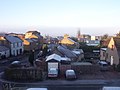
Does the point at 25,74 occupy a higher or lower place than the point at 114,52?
lower

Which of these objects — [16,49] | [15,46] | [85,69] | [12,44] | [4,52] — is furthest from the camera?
[16,49]

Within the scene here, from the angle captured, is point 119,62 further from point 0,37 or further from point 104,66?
point 0,37

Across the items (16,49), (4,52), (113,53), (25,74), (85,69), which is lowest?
(16,49)

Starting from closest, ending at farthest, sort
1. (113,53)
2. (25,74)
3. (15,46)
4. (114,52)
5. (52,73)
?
(25,74), (52,73), (114,52), (113,53), (15,46)

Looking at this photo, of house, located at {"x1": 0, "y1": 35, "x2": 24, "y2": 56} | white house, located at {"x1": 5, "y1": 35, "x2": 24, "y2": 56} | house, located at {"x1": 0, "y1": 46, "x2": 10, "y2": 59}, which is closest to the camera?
house, located at {"x1": 0, "y1": 46, "x2": 10, "y2": 59}

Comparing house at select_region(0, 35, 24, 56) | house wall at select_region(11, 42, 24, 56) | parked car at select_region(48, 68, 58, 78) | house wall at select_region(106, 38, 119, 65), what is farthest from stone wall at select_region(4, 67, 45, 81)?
house wall at select_region(11, 42, 24, 56)

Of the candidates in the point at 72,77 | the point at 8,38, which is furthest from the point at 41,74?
the point at 8,38

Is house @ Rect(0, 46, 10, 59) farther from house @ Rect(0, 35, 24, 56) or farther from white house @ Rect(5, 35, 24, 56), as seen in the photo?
white house @ Rect(5, 35, 24, 56)

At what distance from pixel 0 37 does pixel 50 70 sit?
1252 inches

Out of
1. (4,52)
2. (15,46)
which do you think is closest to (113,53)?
(4,52)

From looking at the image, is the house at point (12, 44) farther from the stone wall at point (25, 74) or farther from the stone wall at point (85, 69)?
the stone wall at point (25, 74)

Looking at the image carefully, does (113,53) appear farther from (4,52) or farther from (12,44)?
(12,44)

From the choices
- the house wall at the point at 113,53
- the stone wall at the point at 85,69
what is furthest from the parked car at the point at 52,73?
the house wall at the point at 113,53

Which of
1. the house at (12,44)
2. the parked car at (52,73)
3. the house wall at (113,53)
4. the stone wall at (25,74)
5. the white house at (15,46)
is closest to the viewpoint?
the stone wall at (25,74)
